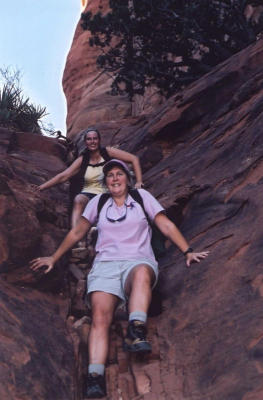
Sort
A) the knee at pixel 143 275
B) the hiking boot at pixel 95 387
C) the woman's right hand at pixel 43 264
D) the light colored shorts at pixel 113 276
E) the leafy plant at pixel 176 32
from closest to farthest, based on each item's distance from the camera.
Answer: the hiking boot at pixel 95 387
the knee at pixel 143 275
the light colored shorts at pixel 113 276
the woman's right hand at pixel 43 264
the leafy plant at pixel 176 32

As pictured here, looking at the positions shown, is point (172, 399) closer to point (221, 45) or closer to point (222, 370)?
point (222, 370)

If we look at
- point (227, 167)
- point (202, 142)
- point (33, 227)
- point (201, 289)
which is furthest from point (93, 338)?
point (202, 142)

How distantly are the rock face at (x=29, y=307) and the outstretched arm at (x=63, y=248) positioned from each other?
11cm

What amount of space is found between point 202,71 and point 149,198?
9.49m

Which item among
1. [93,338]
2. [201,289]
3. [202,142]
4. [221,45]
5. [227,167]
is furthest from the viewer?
[221,45]

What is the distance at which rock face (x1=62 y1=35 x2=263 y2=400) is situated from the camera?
374cm

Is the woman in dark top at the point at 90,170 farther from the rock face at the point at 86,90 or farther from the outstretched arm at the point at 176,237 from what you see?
the rock face at the point at 86,90

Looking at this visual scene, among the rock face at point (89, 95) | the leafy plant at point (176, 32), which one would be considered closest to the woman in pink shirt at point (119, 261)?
the leafy plant at point (176, 32)

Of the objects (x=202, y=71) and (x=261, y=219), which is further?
(x=202, y=71)

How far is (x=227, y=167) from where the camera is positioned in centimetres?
633

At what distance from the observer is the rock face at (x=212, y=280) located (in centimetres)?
374

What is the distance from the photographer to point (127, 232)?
198 inches

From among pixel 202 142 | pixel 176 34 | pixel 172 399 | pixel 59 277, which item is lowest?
pixel 172 399

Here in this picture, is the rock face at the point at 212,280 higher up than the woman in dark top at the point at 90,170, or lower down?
lower down
